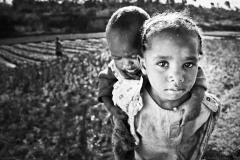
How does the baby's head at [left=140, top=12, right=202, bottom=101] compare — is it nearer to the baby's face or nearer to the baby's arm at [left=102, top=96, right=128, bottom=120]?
the baby's face

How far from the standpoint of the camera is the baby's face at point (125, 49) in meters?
1.88

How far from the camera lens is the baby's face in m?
1.88

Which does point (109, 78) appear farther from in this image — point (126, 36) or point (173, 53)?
point (173, 53)

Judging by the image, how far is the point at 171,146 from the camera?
1.77 m

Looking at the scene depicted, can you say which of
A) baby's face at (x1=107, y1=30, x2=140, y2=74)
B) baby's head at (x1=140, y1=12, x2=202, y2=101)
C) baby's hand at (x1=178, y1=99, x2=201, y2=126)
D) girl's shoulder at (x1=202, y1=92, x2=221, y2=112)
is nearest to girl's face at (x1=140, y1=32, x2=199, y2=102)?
baby's head at (x1=140, y1=12, x2=202, y2=101)

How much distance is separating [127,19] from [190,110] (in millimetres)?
745

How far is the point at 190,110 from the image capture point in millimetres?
1613

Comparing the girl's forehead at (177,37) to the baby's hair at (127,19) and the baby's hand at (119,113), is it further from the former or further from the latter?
the baby's hand at (119,113)

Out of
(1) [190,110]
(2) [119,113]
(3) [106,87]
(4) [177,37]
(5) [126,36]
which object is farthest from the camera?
(3) [106,87]

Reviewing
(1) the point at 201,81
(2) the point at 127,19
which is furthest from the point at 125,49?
(1) the point at 201,81

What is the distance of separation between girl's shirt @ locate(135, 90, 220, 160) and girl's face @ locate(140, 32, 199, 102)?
0.20 m

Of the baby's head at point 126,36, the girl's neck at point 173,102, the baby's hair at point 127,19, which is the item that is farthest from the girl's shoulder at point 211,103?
the baby's hair at point 127,19

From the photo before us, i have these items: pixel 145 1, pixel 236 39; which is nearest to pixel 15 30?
pixel 145 1

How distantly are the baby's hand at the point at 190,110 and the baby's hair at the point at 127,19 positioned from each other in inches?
25.4
